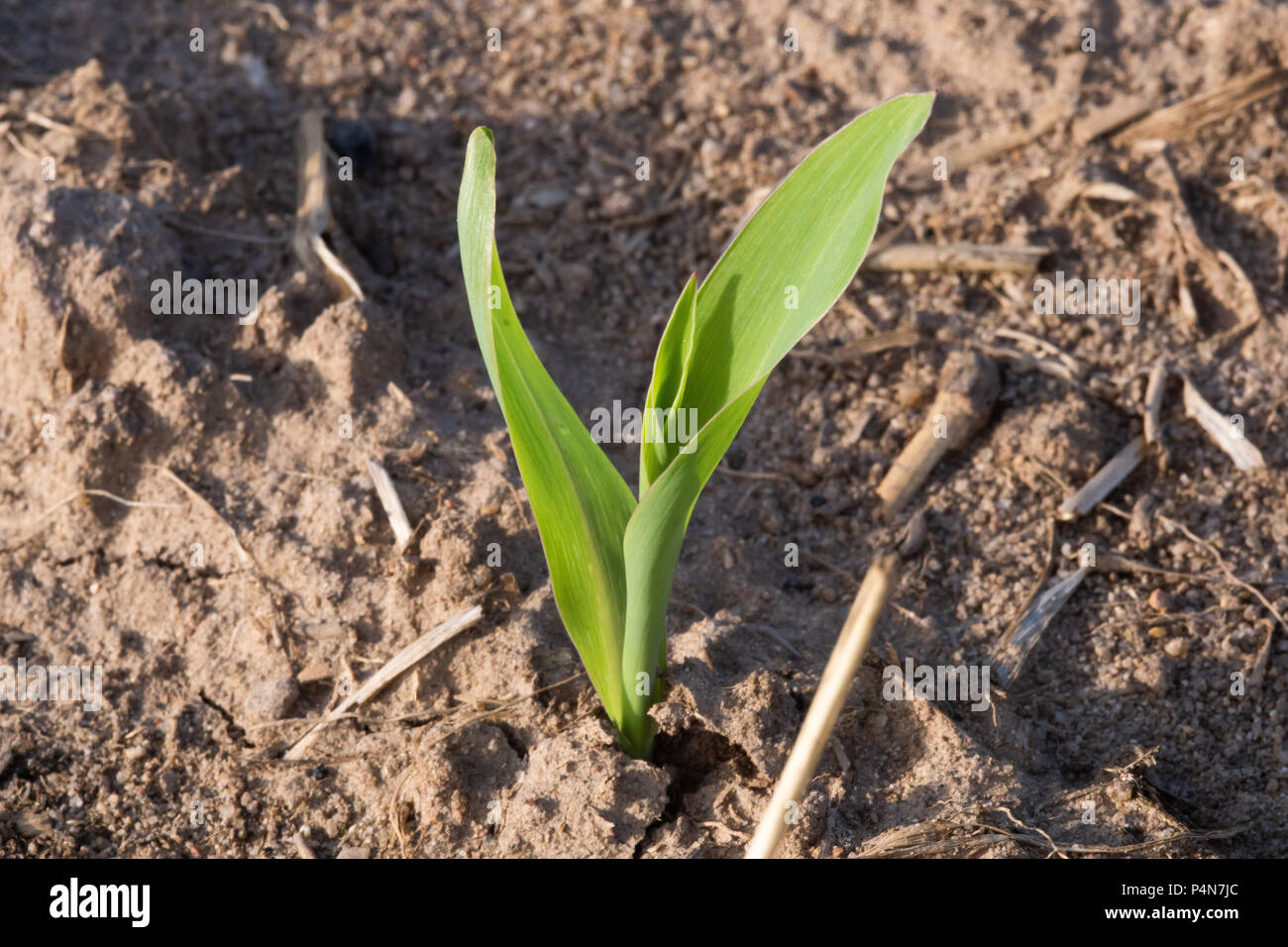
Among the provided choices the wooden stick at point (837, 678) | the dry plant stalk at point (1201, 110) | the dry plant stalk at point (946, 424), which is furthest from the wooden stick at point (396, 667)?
the dry plant stalk at point (1201, 110)

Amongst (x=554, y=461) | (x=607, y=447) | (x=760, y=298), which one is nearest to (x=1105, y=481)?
(x=607, y=447)

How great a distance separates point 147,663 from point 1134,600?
2236 mm

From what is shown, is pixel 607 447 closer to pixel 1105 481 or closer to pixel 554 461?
pixel 554 461

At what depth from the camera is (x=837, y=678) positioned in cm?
110

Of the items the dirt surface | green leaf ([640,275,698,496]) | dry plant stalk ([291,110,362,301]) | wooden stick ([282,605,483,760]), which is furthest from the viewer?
dry plant stalk ([291,110,362,301])

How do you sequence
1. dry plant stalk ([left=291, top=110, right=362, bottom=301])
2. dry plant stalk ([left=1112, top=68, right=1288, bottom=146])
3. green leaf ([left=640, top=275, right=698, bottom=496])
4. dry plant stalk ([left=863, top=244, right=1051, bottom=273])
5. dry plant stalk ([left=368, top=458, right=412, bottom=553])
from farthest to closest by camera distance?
dry plant stalk ([left=1112, top=68, right=1288, bottom=146]), dry plant stalk ([left=863, top=244, right=1051, bottom=273]), dry plant stalk ([left=291, top=110, right=362, bottom=301]), dry plant stalk ([left=368, top=458, right=412, bottom=553]), green leaf ([left=640, top=275, right=698, bottom=496])

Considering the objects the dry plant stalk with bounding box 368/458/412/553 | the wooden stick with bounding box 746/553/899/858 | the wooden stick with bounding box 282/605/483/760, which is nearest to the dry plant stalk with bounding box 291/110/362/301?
the dry plant stalk with bounding box 368/458/412/553

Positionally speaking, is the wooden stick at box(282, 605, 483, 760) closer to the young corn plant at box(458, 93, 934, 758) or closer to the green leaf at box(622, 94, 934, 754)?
the young corn plant at box(458, 93, 934, 758)

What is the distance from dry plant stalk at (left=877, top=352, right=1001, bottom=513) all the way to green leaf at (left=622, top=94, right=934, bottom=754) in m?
1.07

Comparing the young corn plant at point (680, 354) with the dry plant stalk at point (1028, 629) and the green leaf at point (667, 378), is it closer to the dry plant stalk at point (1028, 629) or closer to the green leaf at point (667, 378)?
the green leaf at point (667, 378)

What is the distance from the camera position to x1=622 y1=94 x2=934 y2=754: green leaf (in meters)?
1.50

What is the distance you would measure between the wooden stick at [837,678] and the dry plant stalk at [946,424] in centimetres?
152

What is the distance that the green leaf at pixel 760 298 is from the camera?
1504 millimetres

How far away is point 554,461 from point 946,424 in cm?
136
